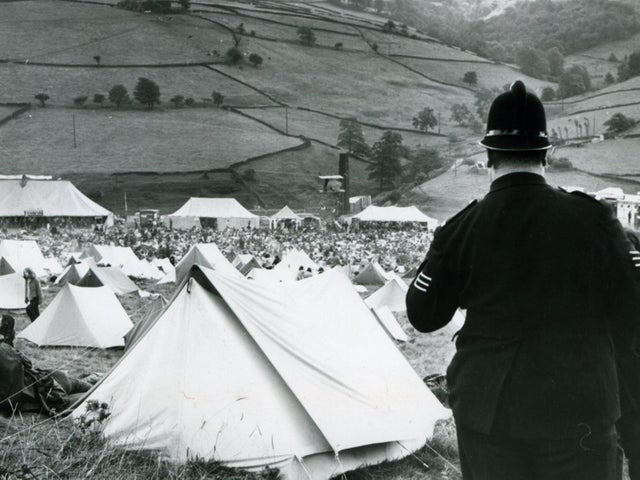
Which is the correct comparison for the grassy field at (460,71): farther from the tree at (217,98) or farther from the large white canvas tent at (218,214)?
the large white canvas tent at (218,214)

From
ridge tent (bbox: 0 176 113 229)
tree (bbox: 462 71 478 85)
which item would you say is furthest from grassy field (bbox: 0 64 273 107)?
tree (bbox: 462 71 478 85)

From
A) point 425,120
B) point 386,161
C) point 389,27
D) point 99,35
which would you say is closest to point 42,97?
point 99,35

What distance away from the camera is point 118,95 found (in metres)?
86.7

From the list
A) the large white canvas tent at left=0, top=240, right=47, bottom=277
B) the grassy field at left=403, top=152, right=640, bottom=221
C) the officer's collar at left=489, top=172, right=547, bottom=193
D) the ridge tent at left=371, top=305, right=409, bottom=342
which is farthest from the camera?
the grassy field at left=403, top=152, right=640, bottom=221

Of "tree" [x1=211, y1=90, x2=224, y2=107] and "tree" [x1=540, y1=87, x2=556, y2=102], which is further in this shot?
"tree" [x1=540, y1=87, x2=556, y2=102]

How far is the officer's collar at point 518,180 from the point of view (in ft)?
7.47

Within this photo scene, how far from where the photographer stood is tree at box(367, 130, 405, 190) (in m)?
82.1

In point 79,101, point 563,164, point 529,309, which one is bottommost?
point 563,164

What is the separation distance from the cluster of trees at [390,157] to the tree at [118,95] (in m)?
27.4

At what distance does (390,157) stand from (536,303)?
81283mm

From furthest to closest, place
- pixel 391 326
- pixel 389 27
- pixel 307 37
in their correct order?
pixel 389 27 → pixel 307 37 → pixel 391 326

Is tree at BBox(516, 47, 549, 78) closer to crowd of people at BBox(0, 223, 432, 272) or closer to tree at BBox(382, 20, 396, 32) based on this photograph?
tree at BBox(382, 20, 396, 32)

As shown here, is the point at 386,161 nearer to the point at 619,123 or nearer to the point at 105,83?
the point at 619,123

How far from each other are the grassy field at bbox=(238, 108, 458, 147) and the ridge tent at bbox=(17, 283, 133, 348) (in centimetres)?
7661
